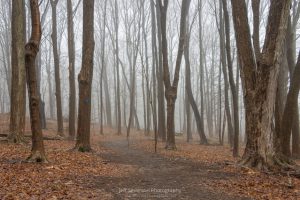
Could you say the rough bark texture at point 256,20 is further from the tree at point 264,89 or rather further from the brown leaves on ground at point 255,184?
the brown leaves on ground at point 255,184

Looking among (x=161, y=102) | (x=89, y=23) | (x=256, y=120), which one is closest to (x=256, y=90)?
(x=256, y=120)

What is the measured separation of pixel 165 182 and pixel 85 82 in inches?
217

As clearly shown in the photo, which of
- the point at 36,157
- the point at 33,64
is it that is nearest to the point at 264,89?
the point at 33,64

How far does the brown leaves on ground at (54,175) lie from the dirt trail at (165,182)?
37 centimetres

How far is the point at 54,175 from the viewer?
7.65 meters

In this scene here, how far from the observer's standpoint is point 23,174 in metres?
7.41

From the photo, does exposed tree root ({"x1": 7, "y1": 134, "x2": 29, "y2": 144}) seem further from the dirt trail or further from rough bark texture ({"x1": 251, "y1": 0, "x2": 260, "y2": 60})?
rough bark texture ({"x1": 251, "y1": 0, "x2": 260, "y2": 60})

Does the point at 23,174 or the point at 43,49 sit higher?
the point at 43,49

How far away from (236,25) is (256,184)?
463 cm

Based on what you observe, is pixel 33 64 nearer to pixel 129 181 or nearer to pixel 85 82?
pixel 129 181

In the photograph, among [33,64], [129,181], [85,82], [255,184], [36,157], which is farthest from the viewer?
[85,82]

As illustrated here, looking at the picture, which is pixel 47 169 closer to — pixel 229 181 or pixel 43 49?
pixel 229 181

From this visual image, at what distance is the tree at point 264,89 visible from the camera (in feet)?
28.9

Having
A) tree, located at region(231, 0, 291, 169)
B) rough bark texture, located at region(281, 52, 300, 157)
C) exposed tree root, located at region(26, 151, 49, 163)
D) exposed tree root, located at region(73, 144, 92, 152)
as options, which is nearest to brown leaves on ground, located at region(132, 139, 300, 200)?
tree, located at region(231, 0, 291, 169)
